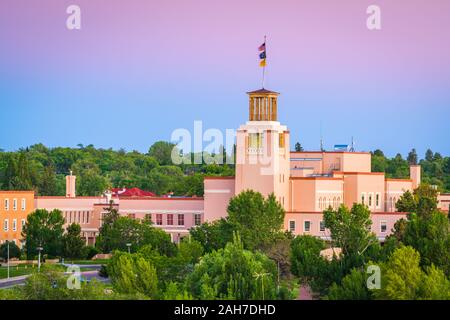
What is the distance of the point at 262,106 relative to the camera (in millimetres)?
118000

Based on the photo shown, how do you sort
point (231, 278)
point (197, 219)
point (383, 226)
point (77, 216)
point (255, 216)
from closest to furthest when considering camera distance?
point (231, 278)
point (255, 216)
point (383, 226)
point (197, 219)
point (77, 216)

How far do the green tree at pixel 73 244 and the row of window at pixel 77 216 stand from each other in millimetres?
10165

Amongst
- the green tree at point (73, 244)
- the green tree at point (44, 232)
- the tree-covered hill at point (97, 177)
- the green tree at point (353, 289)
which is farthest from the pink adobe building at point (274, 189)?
the green tree at point (353, 289)

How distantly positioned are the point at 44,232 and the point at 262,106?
15585 mm

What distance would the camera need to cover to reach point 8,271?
109000mm

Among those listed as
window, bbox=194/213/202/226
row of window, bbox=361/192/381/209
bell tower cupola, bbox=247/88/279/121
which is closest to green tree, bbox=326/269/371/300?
bell tower cupola, bbox=247/88/279/121

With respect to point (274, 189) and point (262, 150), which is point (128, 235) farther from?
point (262, 150)

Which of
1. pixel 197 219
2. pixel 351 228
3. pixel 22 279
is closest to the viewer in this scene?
pixel 22 279

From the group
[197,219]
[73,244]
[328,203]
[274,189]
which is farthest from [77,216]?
[274,189]

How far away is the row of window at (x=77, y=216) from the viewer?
13088cm

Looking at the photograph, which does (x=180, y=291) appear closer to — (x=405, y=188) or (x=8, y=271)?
(x=8, y=271)

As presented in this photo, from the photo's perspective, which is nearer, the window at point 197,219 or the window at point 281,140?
the window at point 281,140

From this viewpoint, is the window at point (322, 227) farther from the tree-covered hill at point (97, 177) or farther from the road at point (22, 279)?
the tree-covered hill at point (97, 177)

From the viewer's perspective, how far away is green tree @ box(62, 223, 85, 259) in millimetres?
119438
